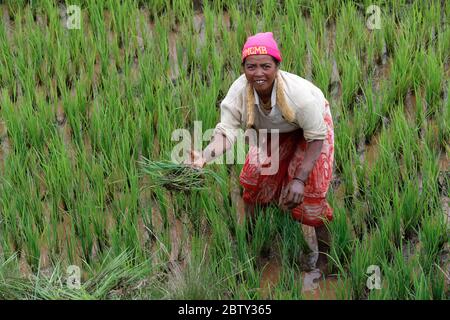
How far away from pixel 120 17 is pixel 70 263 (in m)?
1.87

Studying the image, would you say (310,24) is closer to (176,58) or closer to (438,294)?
(176,58)

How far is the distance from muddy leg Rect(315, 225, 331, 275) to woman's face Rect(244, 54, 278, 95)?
71 centimetres

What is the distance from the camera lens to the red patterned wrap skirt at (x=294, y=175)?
9.59ft

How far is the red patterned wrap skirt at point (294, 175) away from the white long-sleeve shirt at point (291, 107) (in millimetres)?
101

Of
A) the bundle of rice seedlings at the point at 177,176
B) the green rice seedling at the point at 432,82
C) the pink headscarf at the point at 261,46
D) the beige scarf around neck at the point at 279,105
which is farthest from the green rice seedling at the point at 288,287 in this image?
the green rice seedling at the point at 432,82

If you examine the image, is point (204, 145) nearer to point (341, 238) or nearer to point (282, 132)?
point (282, 132)

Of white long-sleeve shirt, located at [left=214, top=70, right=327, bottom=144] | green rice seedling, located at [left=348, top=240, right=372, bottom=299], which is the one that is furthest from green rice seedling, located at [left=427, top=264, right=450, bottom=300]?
white long-sleeve shirt, located at [left=214, top=70, right=327, bottom=144]

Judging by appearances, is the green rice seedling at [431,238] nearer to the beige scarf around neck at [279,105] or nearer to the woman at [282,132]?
the woman at [282,132]

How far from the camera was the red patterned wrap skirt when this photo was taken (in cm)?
292

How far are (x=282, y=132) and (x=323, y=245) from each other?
1.69ft

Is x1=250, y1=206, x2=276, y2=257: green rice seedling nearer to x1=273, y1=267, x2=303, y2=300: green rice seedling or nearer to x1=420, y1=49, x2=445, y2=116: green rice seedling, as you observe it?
x1=273, y1=267, x2=303, y2=300: green rice seedling

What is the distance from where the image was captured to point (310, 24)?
451 centimetres

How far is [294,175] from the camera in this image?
2.84 metres

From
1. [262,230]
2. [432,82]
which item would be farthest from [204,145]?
[432,82]
